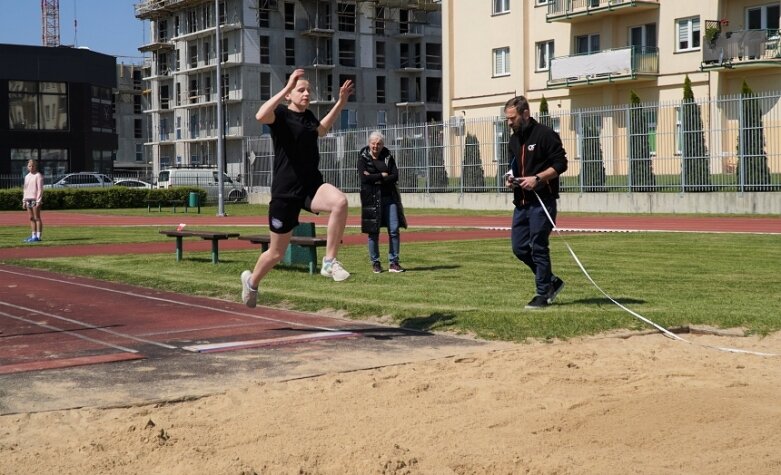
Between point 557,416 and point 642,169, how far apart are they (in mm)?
29403

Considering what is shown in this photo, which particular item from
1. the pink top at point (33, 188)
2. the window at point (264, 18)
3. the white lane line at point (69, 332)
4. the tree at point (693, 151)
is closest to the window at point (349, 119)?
the window at point (264, 18)

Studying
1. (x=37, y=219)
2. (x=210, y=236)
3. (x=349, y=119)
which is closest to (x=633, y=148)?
(x=37, y=219)

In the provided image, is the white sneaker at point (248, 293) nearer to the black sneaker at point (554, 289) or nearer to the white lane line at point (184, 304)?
the white lane line at point (184, 304)

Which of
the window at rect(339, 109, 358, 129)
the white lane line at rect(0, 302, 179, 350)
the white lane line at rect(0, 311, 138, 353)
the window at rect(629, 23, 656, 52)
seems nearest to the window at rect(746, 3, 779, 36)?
the window at rect(629, 23, 656, 52)

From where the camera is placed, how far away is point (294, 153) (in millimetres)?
9398

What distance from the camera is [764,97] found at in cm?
3039

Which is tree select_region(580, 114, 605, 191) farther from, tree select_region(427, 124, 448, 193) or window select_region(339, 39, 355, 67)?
window select_region(339, 39, 355, 67)

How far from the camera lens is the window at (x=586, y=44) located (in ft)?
170

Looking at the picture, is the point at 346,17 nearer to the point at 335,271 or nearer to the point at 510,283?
the point at 510,283

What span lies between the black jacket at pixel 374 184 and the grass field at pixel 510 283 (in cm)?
74

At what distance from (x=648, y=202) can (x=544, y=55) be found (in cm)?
2142

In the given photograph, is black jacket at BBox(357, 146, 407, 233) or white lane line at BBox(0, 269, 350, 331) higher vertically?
black jacket at BBox(357, 146, 407, 233)

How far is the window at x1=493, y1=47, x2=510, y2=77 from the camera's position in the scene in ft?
183

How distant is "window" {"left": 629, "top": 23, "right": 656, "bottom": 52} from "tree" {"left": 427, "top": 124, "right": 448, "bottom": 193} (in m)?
11.6
